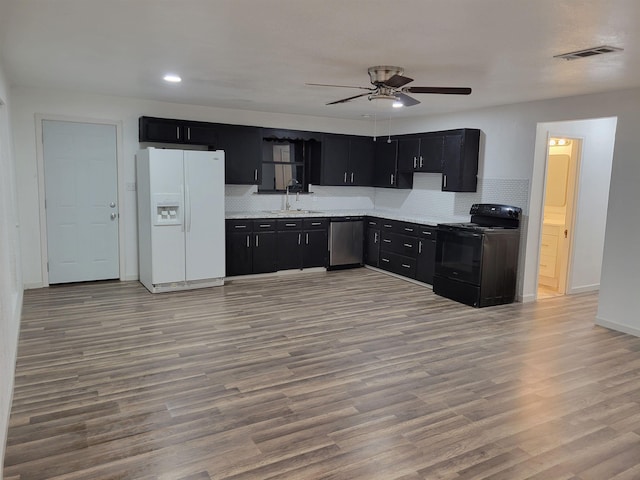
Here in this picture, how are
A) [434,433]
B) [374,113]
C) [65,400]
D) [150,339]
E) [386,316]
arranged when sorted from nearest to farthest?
[434,433], [65,400], [150,339], [386,316], [374,113]

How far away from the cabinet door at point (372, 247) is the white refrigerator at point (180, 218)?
258cm

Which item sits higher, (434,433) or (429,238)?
(429,238)

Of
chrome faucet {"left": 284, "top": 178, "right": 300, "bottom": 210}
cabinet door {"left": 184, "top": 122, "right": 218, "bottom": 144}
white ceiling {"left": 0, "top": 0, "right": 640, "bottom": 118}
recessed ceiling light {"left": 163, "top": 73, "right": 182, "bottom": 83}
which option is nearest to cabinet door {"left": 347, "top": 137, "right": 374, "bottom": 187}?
chrome faucet {"left": 284, "top": 178, "right": 300, "bottom": 210}

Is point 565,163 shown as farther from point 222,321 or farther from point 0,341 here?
point 0,341

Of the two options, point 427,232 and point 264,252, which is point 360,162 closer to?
point 427,232

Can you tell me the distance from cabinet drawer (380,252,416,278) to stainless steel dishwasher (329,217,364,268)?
49 cm

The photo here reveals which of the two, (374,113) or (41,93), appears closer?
(41,93)

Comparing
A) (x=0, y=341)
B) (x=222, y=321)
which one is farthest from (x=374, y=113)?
(x=0, y=341)

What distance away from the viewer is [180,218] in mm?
5961

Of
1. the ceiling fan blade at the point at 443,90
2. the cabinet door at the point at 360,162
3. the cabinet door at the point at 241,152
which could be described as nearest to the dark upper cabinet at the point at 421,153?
the cabinet door at the point at 360,162

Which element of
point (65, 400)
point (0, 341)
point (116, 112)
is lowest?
point (65, 400)

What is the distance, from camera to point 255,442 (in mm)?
2715

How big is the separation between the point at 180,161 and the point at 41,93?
1855 millimetres

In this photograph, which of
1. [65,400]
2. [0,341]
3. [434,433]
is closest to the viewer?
[0,341]
